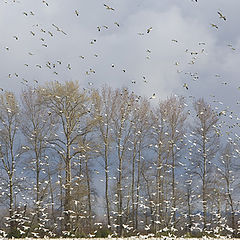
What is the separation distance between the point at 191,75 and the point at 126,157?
18.5m

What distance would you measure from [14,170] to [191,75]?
1849cm

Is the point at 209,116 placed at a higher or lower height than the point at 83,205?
higher

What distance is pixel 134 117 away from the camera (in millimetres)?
36188

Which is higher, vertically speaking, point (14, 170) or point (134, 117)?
point (134, 117)

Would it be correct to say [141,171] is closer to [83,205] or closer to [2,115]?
[83,205]

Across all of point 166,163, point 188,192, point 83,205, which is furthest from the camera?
point 188,192

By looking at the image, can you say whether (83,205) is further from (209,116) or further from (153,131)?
(209,116)

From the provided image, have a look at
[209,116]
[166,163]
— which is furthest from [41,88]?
[209,116]

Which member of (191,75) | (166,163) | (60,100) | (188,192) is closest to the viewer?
(191,75)

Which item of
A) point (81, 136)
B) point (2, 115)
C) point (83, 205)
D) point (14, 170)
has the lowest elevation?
point (83, 205)

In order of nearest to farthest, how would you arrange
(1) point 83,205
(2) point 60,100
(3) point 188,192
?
(1) point 83,205
(2) point 60,100
(3) point 188,192

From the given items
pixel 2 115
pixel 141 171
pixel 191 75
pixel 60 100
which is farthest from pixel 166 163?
pixel 191 75

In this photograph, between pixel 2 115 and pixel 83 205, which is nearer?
pixel 83 205

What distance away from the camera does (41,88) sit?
33000 mm
